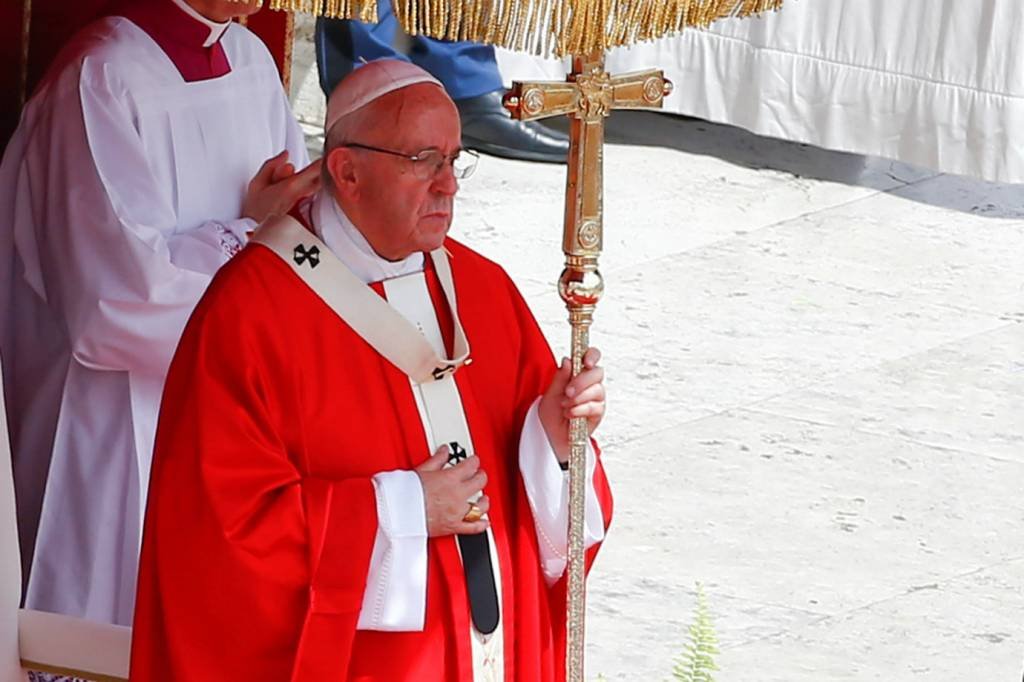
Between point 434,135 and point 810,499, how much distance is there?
2999mm

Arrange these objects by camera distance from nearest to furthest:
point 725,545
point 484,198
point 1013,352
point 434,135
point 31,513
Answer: point 434,135 < point 31,513 < point 725,545 < point 1013,352 < point 484,198

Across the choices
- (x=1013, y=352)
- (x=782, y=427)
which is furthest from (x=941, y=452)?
(x=1013, y=352)

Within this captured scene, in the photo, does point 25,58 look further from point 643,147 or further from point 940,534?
point 643,147

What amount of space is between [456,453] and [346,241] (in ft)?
1.15

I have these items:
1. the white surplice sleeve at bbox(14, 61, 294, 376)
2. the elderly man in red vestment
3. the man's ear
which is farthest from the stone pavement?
the man's ear

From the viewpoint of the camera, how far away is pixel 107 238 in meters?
3.46

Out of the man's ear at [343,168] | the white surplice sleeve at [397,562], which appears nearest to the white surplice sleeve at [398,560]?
the white surplice sleeve at [397,562]

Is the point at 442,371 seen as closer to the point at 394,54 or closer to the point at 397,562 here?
the point at 397,562

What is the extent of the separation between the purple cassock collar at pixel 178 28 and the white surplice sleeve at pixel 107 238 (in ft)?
0.49

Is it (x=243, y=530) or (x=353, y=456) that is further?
→ (x=353, y=456)

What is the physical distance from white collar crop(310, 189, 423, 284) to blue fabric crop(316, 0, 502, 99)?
4544 mm

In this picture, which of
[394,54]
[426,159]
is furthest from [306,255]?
[394,54]

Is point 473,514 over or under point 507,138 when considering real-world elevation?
over

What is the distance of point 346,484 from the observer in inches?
110
